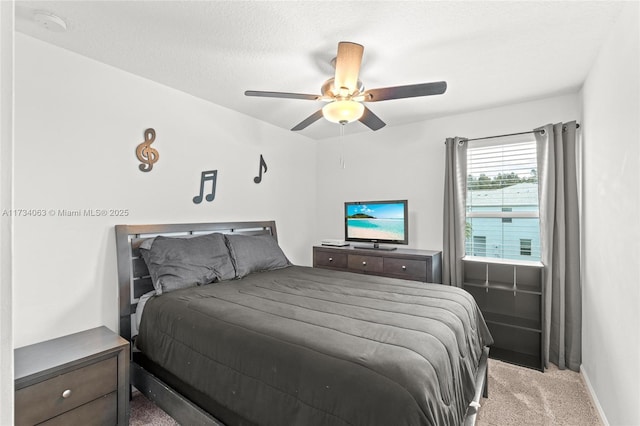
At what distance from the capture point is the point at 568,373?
277 cm

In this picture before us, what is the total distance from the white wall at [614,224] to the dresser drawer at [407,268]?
1386 mm

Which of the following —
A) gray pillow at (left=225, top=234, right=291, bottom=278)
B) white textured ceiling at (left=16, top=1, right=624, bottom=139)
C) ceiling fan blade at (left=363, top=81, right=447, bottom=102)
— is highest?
white textured ceiling at (left=16, top=1, right=624, bottom=139)

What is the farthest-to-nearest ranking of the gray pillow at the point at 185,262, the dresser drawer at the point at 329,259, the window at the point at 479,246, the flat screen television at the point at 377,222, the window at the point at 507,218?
1. the dresser drawer at the point at 329,259
2. the flat screen television at the point at 377,222
3. the window at the point at 479,246
4. the window at the point at 507,218
5. the gray pillow at the point at 185,262

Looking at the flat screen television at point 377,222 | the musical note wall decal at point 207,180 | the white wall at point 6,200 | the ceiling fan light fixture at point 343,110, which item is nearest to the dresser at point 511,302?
the flat screen television at point 377,222

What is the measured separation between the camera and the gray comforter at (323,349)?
122cm

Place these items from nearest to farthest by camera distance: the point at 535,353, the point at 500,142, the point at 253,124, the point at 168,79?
the point at 168,79 < the point at 535,353 < the point at 500,142 < the point at 253,124

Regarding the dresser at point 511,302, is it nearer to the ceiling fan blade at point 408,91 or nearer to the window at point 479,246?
the window at point 479,246

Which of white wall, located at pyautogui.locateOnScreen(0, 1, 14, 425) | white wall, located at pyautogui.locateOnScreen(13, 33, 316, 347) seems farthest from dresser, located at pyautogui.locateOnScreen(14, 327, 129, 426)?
white wall, located at pyautogui.locateOnScreen(0, 1, 14, 425)

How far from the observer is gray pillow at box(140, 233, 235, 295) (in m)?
2.38

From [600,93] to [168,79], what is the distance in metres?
3.45

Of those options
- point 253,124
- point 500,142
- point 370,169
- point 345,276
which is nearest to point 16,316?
point 345,276

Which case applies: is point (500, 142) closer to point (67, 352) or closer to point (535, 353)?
point (535, 353)

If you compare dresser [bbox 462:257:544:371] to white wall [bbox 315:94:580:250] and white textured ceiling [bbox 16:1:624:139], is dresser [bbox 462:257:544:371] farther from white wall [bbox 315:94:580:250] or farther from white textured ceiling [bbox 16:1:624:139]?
white textured ceiling [bbox 16:1:624:139]

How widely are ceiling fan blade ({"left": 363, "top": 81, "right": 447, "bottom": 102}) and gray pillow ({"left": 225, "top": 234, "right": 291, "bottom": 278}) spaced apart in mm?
1752
